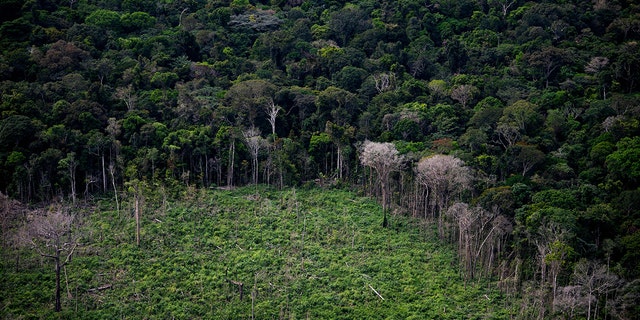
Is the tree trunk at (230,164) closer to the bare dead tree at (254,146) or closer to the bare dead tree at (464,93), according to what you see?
the bare dead tree at (254,146)

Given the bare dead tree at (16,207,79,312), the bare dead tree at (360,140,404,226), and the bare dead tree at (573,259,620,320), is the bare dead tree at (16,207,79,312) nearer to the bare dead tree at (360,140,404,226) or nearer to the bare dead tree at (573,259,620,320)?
the bare dead tree at (360,140,404,226)

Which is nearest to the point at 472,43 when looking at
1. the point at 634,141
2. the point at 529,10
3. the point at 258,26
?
the point at 529,10

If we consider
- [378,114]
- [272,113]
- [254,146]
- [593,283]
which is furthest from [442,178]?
[272,113]

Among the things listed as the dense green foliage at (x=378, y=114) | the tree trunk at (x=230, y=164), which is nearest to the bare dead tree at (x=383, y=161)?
the dense green foliage at (x=378, y=114)

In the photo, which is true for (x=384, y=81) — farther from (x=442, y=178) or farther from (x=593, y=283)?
(x=593, y=283)

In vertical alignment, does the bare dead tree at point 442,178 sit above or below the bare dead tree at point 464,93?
below

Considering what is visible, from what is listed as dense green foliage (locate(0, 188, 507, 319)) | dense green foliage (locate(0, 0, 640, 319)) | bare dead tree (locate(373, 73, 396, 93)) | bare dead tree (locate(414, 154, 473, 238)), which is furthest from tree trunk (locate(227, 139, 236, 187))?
bare dead tree (locate(373, 73, 396, 93))
